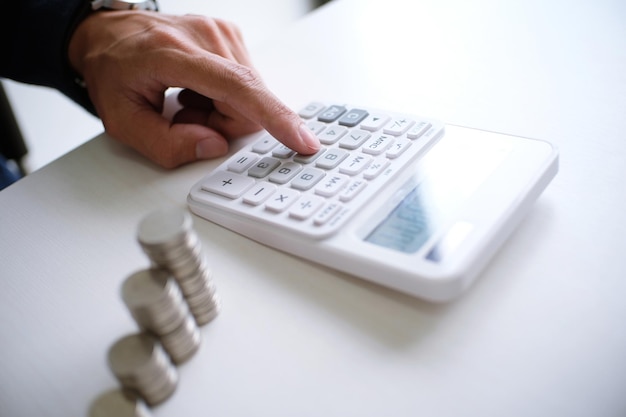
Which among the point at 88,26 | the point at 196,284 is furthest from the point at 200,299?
the point at 88,26

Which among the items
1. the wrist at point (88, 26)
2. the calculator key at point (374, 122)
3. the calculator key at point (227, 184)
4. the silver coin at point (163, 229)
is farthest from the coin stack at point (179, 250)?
the wrist at point (88, 26)

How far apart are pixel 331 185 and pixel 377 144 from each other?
7 centimetres

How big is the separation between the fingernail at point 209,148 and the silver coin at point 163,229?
0.69ft

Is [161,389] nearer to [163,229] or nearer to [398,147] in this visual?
[163,229]

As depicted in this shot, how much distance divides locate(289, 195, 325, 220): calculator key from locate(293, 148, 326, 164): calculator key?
0.06m

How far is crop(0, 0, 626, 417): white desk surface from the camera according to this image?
33cm

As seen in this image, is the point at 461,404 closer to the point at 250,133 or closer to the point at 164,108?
the point at 250,133

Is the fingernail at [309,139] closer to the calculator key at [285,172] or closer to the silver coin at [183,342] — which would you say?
the calculator key at [285,172]

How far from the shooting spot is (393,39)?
2.34 ft

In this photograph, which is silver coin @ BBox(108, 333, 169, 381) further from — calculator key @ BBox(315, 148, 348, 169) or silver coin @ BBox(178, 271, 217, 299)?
calculator key @ BBox(315, 148, 348, 169)

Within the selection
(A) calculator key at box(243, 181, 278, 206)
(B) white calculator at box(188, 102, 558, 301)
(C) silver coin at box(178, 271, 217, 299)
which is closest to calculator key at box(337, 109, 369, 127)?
(B) white calculator at box(188, 102, 558, 301)

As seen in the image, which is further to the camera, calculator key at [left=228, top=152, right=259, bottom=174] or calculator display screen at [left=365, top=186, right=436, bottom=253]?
calculator key at [left=228, top=152, right=259, bottom=174]

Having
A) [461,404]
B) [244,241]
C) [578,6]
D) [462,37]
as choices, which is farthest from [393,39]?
[461,404]

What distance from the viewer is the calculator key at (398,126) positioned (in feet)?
1.60
